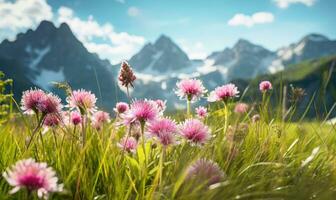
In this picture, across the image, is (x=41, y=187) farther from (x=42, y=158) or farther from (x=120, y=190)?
(x=42, y=158)

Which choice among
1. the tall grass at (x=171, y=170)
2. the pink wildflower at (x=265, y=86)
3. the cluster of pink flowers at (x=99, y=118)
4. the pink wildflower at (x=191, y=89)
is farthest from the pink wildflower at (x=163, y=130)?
the pink wildflower at (x=265, y=86)

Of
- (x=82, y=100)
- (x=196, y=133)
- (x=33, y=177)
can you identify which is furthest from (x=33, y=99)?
(x=33, y=177)

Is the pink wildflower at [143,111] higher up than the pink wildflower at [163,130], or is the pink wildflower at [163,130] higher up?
the pink wildflower at [143,111]

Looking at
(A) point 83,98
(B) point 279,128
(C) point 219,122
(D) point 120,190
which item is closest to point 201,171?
(D) point 120,190

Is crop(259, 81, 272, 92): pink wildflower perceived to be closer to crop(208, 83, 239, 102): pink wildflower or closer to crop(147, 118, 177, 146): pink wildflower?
crop(208, 83, 239, 102): pink wildflower

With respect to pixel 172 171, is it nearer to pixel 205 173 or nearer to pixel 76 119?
pixel 205 173

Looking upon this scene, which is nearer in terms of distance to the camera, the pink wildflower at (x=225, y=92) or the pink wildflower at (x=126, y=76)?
the pink wildflower at (x=126, y=76)

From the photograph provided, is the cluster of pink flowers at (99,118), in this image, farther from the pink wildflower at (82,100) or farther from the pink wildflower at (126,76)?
the pink wildflower at (82,100)
